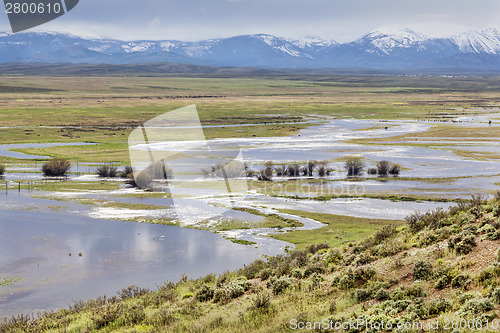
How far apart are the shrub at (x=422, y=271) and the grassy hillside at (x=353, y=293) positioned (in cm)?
3

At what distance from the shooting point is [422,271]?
14875mm

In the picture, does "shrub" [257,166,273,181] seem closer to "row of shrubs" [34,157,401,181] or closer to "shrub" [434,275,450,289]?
"row of shrubs" [34,157,401,181]

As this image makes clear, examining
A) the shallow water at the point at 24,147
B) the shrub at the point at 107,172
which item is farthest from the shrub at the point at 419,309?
the shallow water at the point at 24,147

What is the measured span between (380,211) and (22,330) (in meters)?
27.1

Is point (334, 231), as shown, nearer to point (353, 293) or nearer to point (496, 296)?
point (353, 293)

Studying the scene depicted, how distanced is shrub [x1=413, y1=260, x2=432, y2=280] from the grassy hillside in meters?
0.03

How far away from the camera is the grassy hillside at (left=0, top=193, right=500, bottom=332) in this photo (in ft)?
41.8

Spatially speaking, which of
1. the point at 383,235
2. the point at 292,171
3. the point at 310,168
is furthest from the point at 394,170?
the point at 383,235

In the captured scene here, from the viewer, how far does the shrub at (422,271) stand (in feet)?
48.4

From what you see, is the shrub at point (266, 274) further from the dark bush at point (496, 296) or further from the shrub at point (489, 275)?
the dark bush at point (496, 296)

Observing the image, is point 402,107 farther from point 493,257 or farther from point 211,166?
point 493,257

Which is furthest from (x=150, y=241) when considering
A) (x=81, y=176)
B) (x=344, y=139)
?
(x=344, y=139)

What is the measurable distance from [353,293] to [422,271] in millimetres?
1895

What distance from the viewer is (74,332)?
16047mm
